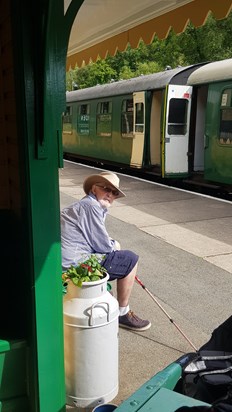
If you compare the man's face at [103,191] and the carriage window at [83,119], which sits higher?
the carriage window at [83,119]

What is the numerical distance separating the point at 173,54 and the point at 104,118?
1378cm

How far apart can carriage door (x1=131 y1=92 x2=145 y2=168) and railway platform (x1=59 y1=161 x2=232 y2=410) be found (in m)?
2.80

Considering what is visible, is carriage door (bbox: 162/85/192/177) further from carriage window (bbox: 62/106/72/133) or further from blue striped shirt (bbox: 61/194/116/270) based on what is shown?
carriage window (bbox: 62/106/72/133)

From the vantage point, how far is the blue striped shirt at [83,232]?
12.1 feet

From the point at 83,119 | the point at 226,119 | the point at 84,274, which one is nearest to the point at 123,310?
the point at 84,274

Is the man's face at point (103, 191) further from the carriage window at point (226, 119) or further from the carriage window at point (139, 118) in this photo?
the carriage window at point (139, 118)

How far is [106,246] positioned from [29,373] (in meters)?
1.42

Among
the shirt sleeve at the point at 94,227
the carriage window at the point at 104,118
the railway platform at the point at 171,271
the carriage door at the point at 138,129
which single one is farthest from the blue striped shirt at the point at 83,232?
the carriage window at the point at 104,118

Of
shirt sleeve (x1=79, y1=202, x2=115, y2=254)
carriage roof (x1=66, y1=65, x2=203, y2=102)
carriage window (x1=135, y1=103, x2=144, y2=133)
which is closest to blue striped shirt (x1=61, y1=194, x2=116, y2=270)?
shirt sleeve (x1=79, y1=202, x2=115, y2=254)

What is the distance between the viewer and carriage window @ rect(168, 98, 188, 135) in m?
12.2

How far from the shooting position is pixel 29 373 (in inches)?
103

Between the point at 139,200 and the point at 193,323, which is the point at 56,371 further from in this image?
the point at 139,200

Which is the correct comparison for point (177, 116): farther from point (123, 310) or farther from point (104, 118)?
point (123, 310)

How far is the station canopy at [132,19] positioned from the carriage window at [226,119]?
5505 millimetres
